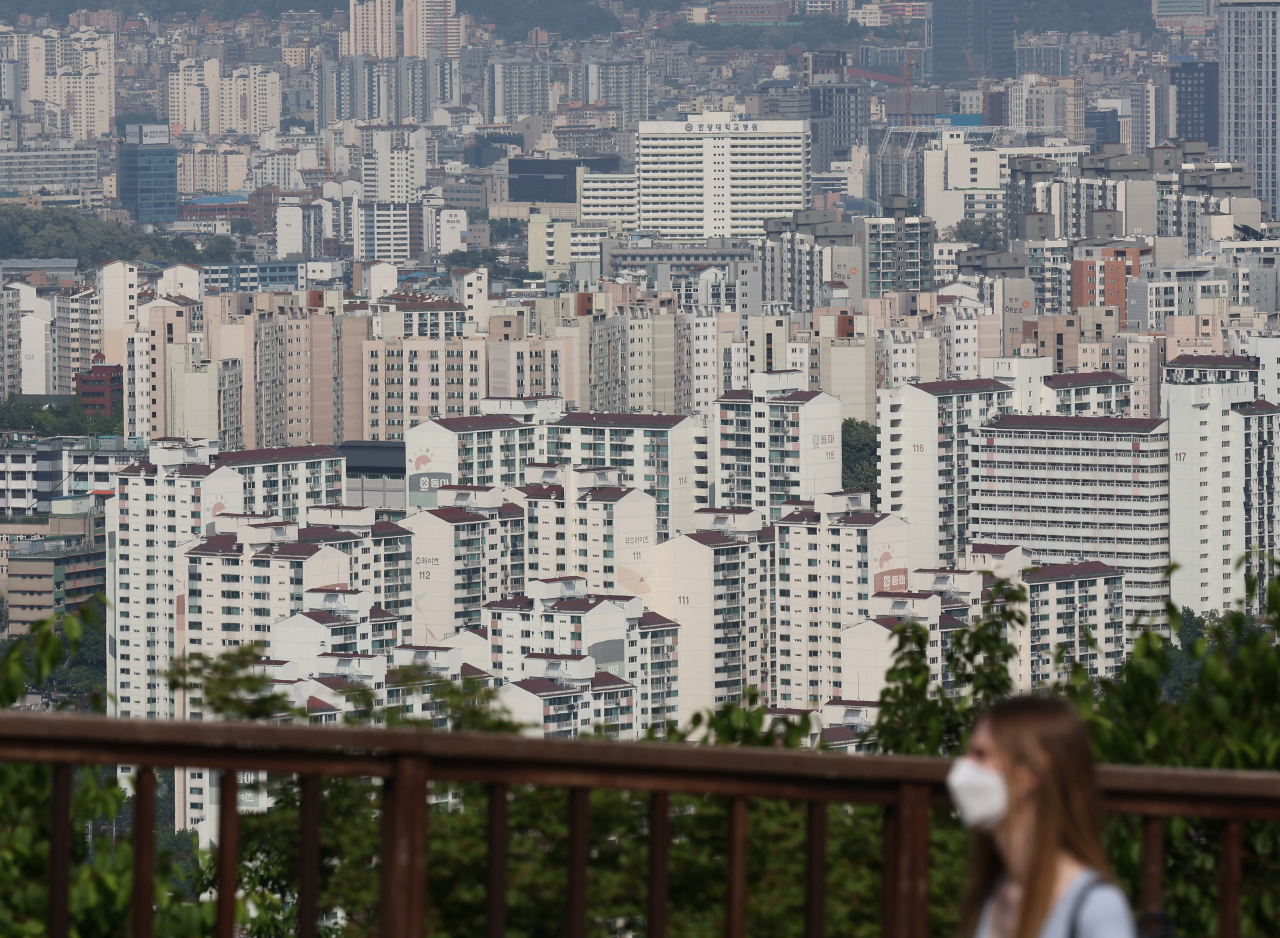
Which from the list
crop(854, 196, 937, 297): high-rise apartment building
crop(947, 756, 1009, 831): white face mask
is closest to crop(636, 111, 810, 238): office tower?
crop(854, 196, 937, 297): high-rise apartment building

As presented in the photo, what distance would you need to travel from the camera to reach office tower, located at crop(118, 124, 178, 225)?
72000 millimetres

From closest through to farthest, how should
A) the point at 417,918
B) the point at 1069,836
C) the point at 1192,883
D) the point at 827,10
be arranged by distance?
the point at 1069,836 → the point at 417,918 → the point at 1192,883 → the point at 827,10

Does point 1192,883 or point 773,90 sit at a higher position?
point 773,90

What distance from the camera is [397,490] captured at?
28.2 meters

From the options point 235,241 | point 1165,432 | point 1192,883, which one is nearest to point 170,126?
point 235,241

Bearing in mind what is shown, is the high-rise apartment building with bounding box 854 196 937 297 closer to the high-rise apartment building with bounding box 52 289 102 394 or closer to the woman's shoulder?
the high-rise apartment building with bounding box 52 289 102 394

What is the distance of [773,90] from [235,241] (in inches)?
1065

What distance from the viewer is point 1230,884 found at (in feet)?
5.59

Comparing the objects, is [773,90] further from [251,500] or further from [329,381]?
[251,500]

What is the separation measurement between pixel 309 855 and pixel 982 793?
2.23 ft

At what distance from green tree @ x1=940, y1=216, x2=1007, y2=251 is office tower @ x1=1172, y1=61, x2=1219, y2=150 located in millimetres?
19327

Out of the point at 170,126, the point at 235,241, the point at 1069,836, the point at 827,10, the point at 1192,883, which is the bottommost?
the point at 1192,883

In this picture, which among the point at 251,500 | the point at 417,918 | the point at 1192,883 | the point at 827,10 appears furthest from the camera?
the point at 827,10

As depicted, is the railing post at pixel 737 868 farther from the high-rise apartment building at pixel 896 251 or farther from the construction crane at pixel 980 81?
the construction crane at pixel 980 81
